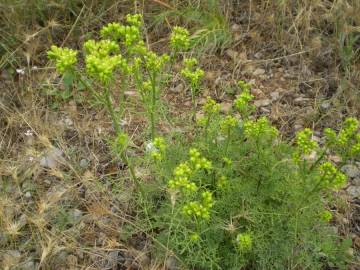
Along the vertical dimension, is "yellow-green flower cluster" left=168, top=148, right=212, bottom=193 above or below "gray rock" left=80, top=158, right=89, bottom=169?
above

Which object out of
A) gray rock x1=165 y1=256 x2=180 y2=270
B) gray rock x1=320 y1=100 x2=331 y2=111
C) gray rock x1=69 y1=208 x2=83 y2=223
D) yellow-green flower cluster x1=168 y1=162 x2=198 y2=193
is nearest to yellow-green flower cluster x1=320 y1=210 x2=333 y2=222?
yellow-green flower cluster x1=168 y1=162 x2=198 y2=193

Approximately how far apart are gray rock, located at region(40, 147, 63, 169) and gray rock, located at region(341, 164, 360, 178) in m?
2.15

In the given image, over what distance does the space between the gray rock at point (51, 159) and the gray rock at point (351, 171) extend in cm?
215

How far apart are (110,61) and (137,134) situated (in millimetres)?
1652

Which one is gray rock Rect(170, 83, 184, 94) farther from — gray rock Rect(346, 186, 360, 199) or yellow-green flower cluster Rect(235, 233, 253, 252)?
yellow-green flower cluster Rect(235, 233, 253, 252)

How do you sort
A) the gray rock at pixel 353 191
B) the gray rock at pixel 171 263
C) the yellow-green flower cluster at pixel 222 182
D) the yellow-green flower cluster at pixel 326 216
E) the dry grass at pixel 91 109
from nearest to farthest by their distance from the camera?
1. the yellow-green flower cluster at pixel 326 216
2. the yellow-green flower cluster at pixel 222 182
3. the gray rock at pixel 171 263
4. the dry grass at pixel 91 109
5. the gray rock at pixel 353 191

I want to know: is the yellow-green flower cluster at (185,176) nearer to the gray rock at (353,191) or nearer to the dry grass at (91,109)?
the dry grass at (91,109)

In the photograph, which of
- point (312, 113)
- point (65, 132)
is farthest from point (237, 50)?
point (65, 132)

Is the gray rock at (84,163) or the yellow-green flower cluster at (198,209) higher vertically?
the yellow-green flower cluster at (198,209)

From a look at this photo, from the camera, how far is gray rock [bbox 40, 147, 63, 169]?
11.8ft

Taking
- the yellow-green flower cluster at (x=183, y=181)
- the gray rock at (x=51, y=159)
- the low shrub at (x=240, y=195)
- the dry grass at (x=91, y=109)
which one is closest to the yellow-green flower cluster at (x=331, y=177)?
the low shrub at (x=240, y=195)

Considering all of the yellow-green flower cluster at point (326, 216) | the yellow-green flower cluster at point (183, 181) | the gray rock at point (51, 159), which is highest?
the yellow-green flower cluster at point (183, 181)

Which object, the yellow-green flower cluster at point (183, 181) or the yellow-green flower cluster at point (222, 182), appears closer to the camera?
the yellow-green flower cluster at point (183, 181)

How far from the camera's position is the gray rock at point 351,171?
132 inches
